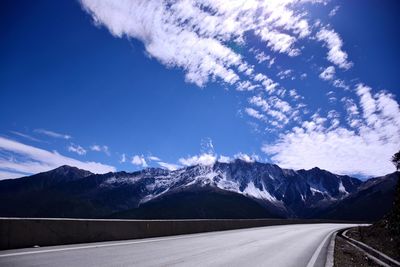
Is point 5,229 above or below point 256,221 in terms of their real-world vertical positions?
below

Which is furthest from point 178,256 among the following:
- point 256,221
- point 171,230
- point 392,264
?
point 256,221

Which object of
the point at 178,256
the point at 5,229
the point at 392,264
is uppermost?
the point at 5,229

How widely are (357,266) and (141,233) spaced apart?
9.14 m

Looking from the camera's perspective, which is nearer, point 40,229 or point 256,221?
point 40,229

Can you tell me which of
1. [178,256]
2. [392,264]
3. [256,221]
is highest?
[256,221]

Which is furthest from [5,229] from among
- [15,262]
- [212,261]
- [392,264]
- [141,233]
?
[392,264]

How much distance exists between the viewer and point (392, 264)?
12.5 m

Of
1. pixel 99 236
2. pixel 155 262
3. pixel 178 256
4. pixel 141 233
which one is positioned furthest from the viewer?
pixel 141 233

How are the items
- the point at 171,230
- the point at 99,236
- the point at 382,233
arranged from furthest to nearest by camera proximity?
the point at 382,233 → the point at 171,230 → the point at 99,236

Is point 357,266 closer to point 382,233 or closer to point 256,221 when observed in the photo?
point 382,233

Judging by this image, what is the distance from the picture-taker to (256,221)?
4275 cm

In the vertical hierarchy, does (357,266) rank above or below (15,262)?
below

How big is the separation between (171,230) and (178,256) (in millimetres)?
10477

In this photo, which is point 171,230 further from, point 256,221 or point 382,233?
point 256,221
